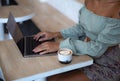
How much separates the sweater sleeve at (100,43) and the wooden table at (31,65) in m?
0.05

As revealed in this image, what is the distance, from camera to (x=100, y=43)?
110 centimetres

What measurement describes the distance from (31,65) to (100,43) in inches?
16.5

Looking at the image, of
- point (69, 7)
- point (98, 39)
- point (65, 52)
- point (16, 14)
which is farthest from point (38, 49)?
point (69, 7)

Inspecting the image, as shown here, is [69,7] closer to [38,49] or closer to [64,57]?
[38,49]

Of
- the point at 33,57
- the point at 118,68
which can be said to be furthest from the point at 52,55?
the point at 118,68

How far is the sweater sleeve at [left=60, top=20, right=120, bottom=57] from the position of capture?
3.55 ft

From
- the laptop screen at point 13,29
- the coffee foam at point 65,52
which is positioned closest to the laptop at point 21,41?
the laptop screen at point 13,29

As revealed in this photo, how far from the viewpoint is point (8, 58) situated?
1.04m

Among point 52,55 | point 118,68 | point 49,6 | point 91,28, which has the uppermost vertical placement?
point 91,28

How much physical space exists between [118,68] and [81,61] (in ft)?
1.11

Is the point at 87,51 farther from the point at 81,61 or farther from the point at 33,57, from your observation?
the point at 33,57

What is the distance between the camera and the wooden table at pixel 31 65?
0.90 meters

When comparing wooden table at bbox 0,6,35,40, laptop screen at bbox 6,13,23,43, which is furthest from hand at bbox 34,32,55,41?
wooden table at bbox 0,6,35,40

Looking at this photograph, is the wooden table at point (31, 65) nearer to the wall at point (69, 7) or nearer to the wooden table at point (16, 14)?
the wooden table at point (16, 14)
